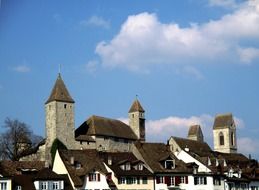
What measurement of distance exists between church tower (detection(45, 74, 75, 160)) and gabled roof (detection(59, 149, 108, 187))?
28.2 m

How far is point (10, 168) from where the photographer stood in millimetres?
65562

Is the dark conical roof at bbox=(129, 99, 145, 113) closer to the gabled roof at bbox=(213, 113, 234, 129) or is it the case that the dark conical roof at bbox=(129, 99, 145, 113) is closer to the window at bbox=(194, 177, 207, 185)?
the gabled roof at bbox=(213, 113, 234, 129)

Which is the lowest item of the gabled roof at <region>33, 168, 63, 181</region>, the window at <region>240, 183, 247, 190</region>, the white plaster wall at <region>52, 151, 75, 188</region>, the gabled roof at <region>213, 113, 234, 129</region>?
the window at <region>240, 183, 247, 190</region>

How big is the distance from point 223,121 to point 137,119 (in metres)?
29.6

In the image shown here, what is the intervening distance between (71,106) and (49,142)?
788 centimetres

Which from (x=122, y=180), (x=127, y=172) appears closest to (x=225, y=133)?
(x=127, y=172)

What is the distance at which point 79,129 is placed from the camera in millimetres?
105375

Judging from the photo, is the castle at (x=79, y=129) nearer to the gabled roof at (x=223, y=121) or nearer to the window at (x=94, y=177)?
the gabled roof at (x=223, y=121)

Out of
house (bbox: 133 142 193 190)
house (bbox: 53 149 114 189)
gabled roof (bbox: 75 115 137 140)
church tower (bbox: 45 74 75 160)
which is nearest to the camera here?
house (bbox: 53 149 114 189)

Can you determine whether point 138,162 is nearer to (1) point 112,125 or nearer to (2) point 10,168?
(2) point 10,168

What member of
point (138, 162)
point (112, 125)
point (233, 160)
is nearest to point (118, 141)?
point (112, 125)

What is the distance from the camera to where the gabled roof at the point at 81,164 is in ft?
206

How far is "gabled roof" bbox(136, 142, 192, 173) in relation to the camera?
69062mm

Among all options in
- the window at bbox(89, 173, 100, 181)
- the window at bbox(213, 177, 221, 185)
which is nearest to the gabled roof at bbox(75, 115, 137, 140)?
the window at bbox(213, 177, 221, 185)
